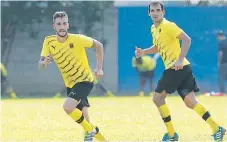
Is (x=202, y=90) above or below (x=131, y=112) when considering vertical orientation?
below

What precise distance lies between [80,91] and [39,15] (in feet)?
49.2

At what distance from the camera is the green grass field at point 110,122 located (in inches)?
379

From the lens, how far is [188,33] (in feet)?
75.1

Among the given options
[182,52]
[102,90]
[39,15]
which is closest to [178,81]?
[182,52]

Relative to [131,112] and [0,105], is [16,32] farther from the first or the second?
[131,112]

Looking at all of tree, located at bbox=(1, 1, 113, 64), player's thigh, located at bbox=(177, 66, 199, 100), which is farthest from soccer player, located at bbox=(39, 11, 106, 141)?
tree, located at bbox=(1, 1, 113, 64)

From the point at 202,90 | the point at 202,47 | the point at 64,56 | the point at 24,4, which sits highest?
the point at 64,56

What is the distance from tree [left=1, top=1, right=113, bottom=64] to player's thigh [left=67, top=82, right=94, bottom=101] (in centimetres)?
1454

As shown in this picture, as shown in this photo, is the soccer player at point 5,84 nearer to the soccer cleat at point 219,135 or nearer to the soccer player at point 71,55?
the soccer player at point 71,55

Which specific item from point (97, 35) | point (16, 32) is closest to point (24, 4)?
point (16, 32)

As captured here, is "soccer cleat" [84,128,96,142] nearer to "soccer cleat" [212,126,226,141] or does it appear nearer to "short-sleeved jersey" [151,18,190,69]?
"short-sleeved jersey" [151,18,190,69]

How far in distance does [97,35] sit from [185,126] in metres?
12.9

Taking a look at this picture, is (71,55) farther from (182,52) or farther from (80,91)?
(182,52)

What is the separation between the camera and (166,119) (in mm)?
8961
